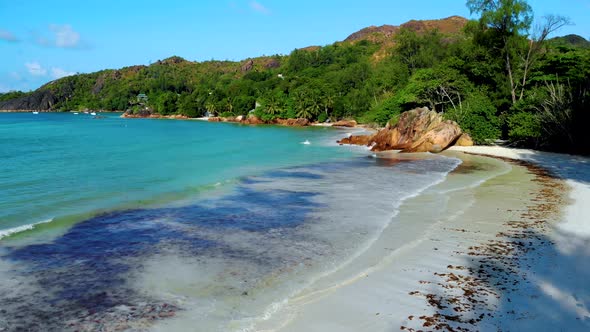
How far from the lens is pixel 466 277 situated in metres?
8.77

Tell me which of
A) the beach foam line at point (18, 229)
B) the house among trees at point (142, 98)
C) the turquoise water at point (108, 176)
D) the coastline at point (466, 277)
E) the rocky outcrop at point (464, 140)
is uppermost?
the house among trees at point (142, 98)

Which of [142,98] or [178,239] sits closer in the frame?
[178,239]

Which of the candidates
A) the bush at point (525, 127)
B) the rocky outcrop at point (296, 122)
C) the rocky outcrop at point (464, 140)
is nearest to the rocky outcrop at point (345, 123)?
the rocky outcrop at point (296, 122)

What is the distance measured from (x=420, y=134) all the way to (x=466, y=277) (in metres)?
→ 31.2

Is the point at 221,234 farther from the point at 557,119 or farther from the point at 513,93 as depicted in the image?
the point at 513,93

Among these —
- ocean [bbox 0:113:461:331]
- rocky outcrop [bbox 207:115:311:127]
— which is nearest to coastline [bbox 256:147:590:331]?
ocean [bbox 0:113:461:331]

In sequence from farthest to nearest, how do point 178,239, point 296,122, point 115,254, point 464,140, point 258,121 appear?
point 258,121 → point 296,122 → point 464,140 → point 178,239 → point 115,254

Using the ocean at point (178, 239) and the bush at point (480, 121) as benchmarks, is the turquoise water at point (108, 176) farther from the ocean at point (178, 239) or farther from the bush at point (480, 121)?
the bush at point (480, 121)

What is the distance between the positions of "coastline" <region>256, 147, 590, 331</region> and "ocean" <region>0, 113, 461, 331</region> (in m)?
0.74

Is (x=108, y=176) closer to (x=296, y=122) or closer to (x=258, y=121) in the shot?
(x=296, y=122)

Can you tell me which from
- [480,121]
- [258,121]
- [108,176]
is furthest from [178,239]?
[258,121]

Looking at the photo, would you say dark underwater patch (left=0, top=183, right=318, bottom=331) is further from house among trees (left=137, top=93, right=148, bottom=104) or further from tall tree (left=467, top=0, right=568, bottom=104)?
house among trees (left=137, top=93, right=148, bottom=104)

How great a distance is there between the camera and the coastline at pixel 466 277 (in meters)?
7.00

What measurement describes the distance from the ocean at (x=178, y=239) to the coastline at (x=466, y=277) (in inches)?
29.1
